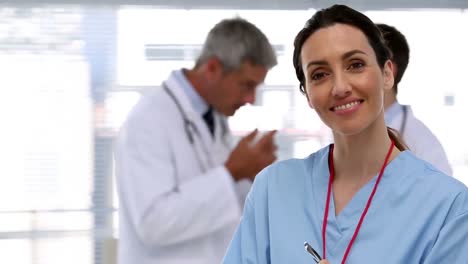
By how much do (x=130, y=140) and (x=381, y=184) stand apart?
976 millimetres

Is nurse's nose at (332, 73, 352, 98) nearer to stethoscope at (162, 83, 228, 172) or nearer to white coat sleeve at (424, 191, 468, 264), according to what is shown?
white coat sleeve at (424, 191, 468, 264)

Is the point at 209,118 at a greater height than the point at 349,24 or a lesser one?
lesser

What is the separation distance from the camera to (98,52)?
314 cm

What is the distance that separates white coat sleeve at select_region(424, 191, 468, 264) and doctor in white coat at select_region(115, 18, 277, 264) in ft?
3.45

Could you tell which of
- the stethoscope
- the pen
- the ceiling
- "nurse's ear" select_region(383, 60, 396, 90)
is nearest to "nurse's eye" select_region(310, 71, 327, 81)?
"nurse's ear" select_region(383, 60, 396, 90)

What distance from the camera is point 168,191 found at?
2197 millimetres

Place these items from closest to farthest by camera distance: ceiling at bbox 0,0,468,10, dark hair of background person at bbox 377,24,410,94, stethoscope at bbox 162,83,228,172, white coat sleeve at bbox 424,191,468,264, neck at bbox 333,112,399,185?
white coat sleeve at bbox 424,191,468,264 < neck at bbox 333,112,399,185 < dark hair of background person at bbox 377,24,410,94 < stethoscope at bbox 162,83,228,172 < ceiling at bbox 0,0,468,10

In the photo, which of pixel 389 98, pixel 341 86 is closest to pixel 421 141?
pixel 389 98

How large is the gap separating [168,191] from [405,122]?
0.61 meters

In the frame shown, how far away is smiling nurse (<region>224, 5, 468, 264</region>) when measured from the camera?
1255 millimetres

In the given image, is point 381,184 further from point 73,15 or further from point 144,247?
point 73,15

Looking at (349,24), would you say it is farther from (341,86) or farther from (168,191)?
(168,191)

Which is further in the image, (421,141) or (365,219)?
(421,141)

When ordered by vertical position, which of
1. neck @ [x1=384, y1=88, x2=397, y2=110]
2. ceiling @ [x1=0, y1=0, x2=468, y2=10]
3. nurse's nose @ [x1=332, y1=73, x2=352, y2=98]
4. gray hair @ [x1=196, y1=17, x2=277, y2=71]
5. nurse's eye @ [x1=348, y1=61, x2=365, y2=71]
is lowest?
neck @ [x1=384, y1=88, x2=397, y2=110]
